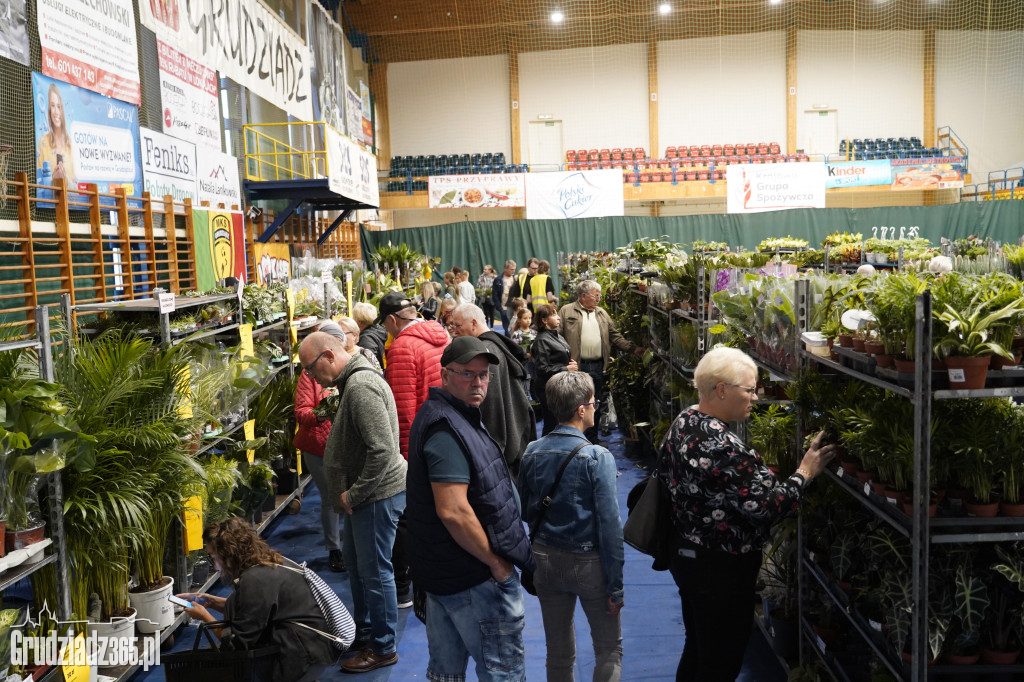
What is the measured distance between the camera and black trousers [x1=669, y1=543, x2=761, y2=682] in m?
2.72

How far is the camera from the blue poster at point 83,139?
679 centimetres

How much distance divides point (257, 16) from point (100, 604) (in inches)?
422

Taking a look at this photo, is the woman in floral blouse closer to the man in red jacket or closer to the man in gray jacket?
the man in gray jacket

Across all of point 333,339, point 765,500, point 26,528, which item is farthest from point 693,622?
point 26,528

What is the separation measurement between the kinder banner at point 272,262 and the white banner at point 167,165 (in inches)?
88.6

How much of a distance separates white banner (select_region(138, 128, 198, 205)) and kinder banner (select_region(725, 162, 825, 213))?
497 inches

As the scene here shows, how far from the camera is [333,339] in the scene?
3580mm

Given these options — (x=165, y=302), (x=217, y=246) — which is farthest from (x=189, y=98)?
(x=165, y=302)

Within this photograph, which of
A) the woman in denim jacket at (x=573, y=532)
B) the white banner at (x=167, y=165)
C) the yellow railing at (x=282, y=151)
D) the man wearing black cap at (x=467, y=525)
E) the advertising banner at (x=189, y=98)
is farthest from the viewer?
the yellow railing at (x=282, y=151)

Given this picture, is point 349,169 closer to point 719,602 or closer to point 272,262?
point 272,262

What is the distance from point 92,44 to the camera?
7543 millimetres

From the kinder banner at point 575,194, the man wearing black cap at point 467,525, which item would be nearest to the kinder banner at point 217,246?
the man wearing black cap at point 467,525

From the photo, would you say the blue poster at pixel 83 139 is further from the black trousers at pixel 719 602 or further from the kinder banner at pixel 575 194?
the kinder banner at pixel 575 194

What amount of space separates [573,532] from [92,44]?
7147mm
